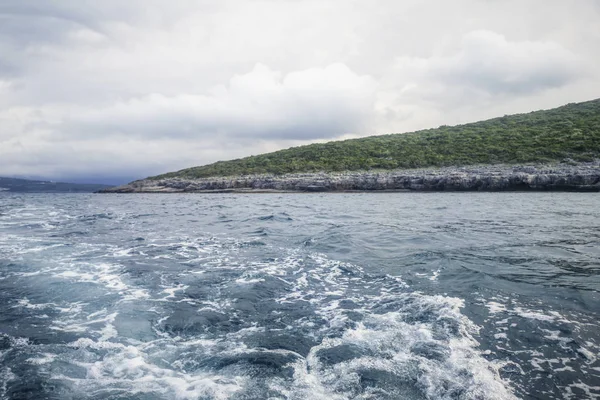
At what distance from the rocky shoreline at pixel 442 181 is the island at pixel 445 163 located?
91mm

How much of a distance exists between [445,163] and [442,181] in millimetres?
13043

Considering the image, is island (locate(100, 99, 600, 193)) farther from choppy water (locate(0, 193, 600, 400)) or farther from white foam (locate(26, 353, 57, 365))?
white foam (locate(26, 353, 57, 365))

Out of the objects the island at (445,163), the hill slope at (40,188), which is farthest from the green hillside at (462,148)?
the hill slope at (40,188)

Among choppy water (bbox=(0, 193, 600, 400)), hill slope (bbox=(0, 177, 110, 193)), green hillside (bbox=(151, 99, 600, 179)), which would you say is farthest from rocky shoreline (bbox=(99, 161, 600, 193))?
hill slope (bbox=(0, 177, 110, 193))

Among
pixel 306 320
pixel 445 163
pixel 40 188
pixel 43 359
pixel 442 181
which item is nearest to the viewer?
pixel 43 359

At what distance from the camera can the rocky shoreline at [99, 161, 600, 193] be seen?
3972 cm

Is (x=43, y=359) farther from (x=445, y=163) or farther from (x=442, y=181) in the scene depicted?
(x=445, y=163)

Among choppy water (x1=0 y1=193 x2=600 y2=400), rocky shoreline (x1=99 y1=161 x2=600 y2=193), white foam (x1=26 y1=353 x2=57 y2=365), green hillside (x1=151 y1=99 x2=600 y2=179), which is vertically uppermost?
green hillside (x1=151 y1=99 x2=600 y2=179)

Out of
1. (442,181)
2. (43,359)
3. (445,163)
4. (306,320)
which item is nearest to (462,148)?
(445,163)

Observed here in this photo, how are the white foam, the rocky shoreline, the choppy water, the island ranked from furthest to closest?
the island → the rocky shoreline → the white foam → the choppy water

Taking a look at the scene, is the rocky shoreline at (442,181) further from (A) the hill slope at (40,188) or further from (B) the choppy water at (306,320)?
(A) the hill slope at (40,188)

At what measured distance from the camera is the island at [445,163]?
43.5m

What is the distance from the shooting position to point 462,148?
205 ft

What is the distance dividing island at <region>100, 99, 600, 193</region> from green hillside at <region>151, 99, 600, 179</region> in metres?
0.15
